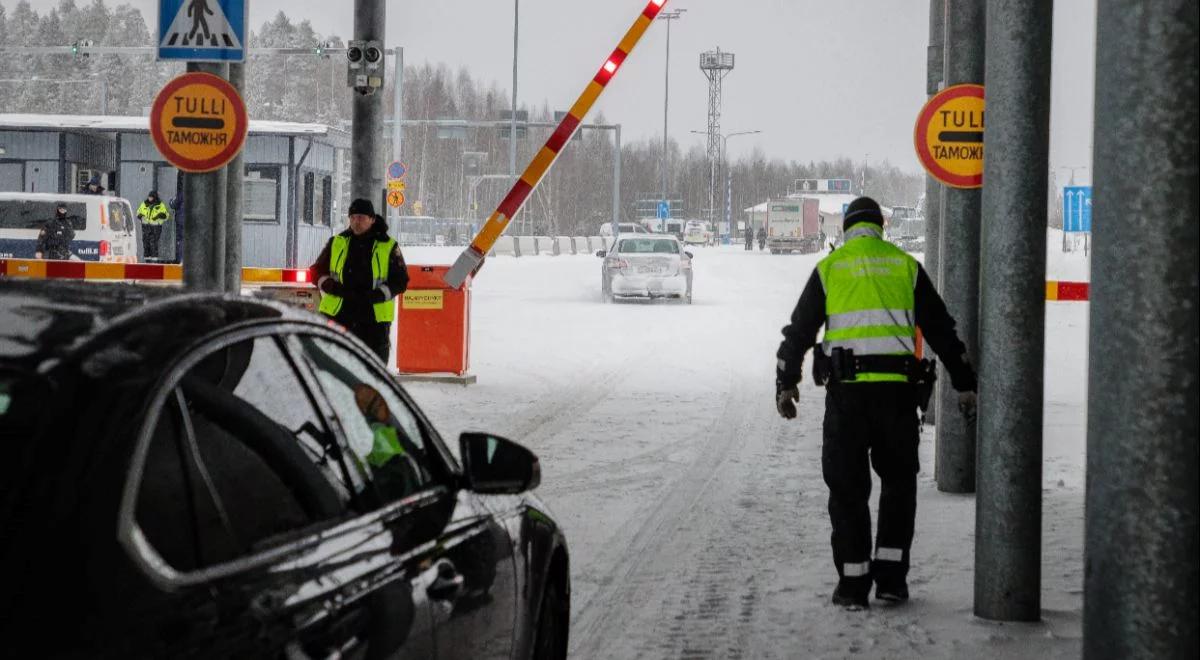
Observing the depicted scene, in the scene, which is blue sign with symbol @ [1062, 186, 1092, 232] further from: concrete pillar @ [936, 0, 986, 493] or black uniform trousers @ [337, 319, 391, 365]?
black uniform trousers @ [337, 319, 391, 365]

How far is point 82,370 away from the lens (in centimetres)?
270

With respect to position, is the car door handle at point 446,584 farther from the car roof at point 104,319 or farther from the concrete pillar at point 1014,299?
the concrete pillar at point 1014,299

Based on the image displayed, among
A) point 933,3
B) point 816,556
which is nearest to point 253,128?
point 933,3

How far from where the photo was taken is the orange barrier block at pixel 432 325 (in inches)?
666

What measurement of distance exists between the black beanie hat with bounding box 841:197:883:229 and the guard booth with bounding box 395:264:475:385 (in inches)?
377

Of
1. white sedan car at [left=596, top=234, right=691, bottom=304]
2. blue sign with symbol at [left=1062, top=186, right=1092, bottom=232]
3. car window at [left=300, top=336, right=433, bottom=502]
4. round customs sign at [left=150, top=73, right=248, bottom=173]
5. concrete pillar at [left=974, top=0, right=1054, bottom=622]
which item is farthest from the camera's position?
white sedan car at [left=596, top=234, right=691, bottom=304]

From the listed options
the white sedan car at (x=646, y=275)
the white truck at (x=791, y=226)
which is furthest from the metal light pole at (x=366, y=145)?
the white truck at (x=791, y=226)

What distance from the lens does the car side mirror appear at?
4059 mm

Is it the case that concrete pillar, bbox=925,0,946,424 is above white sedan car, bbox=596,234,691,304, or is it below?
above

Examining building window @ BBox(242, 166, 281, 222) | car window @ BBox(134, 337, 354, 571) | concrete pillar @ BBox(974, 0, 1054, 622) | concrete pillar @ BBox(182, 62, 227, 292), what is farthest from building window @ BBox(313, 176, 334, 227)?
car window @ BBox(134, 337, 354, 571)

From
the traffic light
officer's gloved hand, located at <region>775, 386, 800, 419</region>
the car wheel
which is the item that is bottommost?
the car wheel

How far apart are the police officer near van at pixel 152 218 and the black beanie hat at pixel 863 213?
25926mm

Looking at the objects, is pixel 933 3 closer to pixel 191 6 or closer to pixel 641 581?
pixel 191 6

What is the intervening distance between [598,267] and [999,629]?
1896 inches
